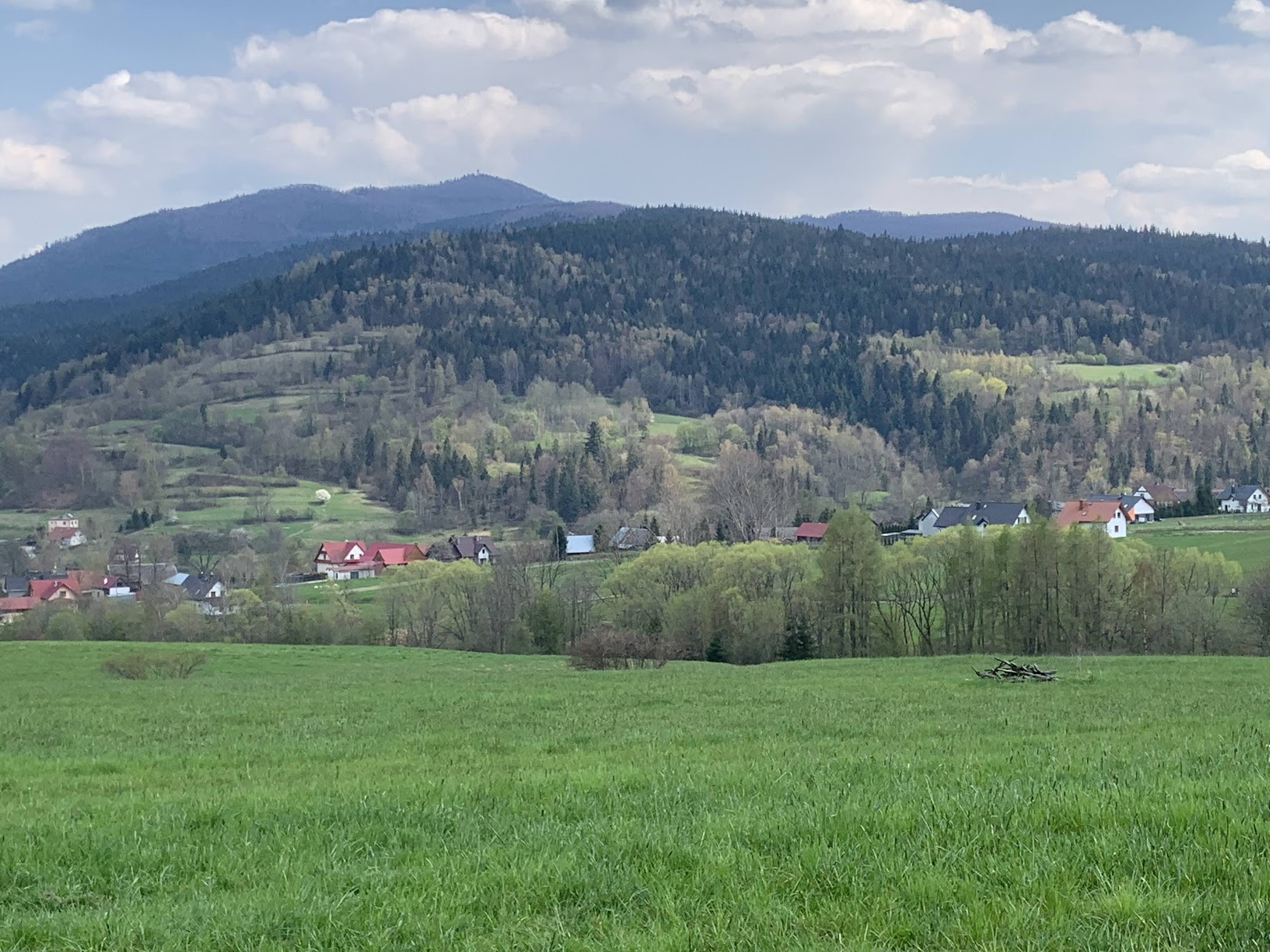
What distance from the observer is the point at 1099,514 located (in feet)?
427

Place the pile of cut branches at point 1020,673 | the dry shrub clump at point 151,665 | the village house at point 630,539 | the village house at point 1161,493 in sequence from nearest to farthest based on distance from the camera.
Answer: the pile of cut branches at point 1020,673 → the dry shrub clump at point 151,665 → the village house at point 630,539 → the village house at point 1161,493

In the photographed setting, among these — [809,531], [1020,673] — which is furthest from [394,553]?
[1020,673]

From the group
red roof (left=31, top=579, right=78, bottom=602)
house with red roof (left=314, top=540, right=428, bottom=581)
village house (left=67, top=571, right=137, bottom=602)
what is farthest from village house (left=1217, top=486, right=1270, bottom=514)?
red roof (left=31, top=579, right=78, bottom=602)

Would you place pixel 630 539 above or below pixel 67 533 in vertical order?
below

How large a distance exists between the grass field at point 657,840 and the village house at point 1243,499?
151 metres

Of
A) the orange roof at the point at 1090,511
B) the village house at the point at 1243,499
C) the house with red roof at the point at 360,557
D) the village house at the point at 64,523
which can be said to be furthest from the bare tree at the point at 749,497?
the village house at the point at 64,523

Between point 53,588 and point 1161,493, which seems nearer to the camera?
point 53,588

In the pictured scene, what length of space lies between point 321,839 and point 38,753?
11815 mm

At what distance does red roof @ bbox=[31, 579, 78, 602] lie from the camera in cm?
11736

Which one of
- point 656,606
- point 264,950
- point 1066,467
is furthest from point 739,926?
point 1066,467

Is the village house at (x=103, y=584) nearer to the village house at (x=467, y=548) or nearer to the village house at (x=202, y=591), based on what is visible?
the village house at (x=202, y=591)

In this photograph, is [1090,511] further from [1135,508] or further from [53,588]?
[53,588]

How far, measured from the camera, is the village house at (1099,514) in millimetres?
125312

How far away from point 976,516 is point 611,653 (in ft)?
335
